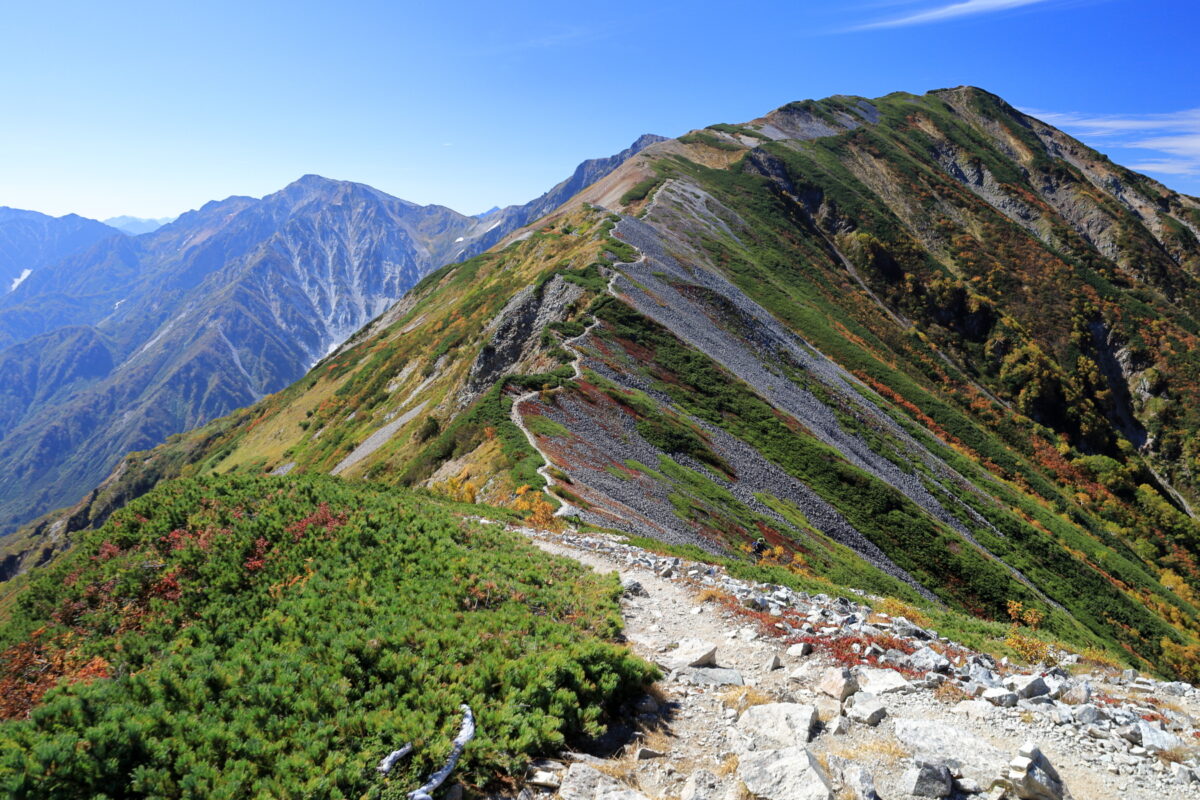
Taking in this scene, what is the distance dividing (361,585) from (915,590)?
3597cm

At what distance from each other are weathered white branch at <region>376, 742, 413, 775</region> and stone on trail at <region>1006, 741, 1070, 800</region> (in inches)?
325

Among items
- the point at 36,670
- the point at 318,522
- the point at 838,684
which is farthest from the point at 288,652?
the point at 838,684

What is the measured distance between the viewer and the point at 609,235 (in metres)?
73.8

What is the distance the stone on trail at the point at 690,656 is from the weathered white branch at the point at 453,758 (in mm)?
4740

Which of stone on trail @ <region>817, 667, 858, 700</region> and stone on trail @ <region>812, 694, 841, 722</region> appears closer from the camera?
stone on trail @ <region>812, 694, 841, 722</region>

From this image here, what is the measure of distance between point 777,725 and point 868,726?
1.64 meters

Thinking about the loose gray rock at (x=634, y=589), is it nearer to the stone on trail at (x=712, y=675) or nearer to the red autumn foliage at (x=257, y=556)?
the stone on trail at (x=712, y=675)

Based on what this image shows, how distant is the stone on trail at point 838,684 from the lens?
10.4 metres

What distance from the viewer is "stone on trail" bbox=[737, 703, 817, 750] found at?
29.4ft

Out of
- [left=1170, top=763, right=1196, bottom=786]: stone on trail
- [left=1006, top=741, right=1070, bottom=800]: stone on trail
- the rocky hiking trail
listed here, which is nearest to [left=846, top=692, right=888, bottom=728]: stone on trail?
the rocky hiking trail

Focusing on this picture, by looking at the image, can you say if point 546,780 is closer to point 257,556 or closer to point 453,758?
point 453,758

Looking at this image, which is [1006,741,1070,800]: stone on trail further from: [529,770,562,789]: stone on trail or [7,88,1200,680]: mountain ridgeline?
[7,88,1200,680]: mountain ridgeline

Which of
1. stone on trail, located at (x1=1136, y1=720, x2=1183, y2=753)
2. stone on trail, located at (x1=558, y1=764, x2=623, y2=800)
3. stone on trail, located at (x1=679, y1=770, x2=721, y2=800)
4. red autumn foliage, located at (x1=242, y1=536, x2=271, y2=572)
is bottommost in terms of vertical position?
stone on trail, located at (x1=679, y1=770, x2=721, y2=800)

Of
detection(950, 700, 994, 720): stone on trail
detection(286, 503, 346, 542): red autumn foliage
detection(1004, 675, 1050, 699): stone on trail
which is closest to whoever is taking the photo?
detection(950, 700, 994, 720): stone on trail
